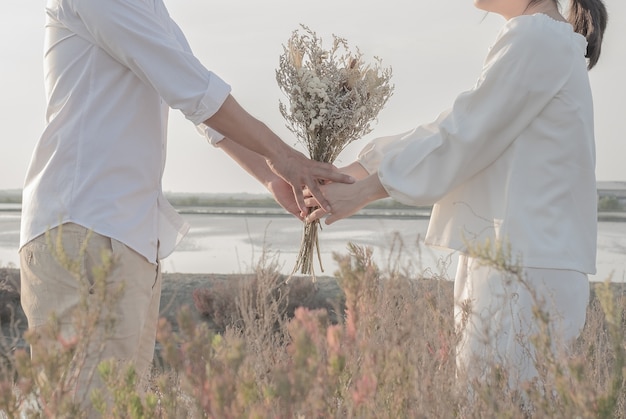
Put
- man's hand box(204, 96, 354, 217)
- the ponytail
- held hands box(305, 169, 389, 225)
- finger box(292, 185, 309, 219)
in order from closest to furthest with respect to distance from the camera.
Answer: man's hand box(204, 96, 354, 217) < the ponytail < held hands box(305, 169, 389, 225) < finger box(292, 185, 309, 219)

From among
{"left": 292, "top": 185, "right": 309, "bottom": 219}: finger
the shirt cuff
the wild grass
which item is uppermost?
the shirt cuff

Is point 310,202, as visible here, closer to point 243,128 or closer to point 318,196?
point 318,196

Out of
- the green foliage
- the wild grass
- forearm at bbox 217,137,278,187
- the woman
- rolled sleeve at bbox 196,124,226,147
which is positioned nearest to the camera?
the wild grass

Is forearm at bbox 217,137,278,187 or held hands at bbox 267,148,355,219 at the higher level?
forearm at bbox 217,137,278,187

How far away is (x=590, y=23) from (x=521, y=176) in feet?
2.33

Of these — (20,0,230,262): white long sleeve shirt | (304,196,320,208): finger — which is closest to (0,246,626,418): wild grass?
(20,0,230,262): white long sleeve shirt

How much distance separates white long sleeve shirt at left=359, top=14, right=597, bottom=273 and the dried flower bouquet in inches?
33.4

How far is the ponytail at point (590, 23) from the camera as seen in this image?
2840 mm

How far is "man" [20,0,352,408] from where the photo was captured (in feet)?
7.57

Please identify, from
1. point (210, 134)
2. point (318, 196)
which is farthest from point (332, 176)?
point (210, 134)

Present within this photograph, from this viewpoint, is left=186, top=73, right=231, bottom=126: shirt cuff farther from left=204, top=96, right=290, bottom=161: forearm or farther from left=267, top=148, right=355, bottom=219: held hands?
left=267, top=148, right=355, bottom=219: held hands

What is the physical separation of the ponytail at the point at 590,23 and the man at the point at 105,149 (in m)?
1.21

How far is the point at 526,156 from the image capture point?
2.49m

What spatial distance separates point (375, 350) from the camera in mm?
1588
